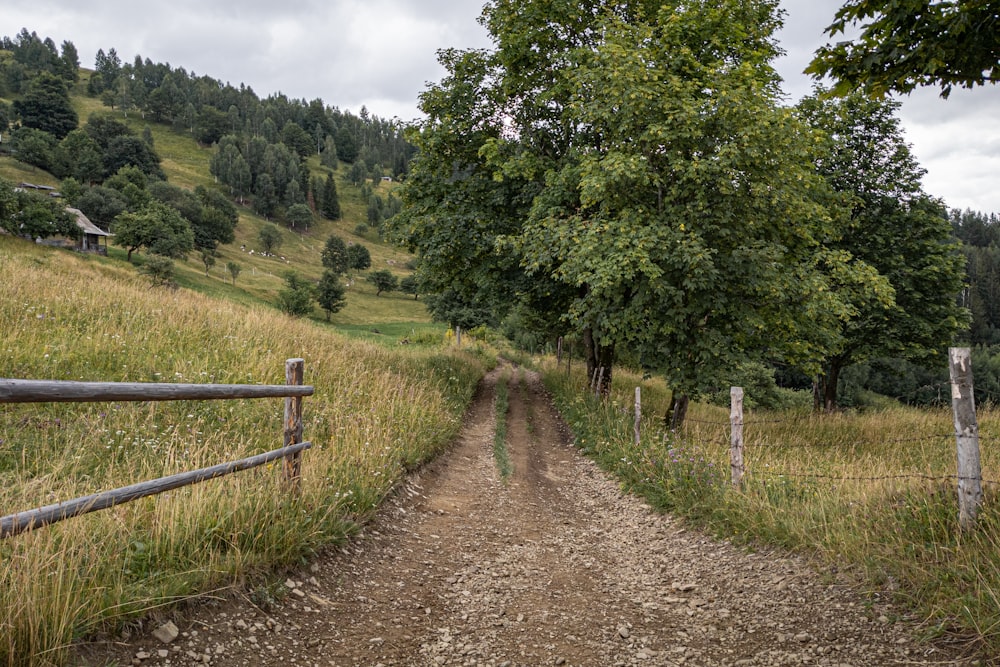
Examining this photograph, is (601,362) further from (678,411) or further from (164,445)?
(164,445)

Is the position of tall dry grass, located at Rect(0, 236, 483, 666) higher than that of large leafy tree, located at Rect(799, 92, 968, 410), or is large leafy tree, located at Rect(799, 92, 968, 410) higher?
large leafy tree, located at Rect(799, 92, 968, 410)

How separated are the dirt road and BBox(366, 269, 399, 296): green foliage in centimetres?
9895

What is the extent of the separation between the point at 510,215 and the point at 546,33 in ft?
17.2

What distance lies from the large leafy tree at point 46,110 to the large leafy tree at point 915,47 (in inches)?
7279

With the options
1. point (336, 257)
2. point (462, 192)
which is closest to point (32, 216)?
point (336, 257)

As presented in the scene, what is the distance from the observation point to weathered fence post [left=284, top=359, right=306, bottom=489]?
5516 mm

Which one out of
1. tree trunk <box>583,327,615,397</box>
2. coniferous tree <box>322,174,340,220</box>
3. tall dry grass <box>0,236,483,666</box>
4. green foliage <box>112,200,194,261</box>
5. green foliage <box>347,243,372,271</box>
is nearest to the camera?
tall dry grass <box>0,236,483,666</box>

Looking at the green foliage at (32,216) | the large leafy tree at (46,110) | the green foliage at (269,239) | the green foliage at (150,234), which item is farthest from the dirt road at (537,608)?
the large leafy tree at (46,110)

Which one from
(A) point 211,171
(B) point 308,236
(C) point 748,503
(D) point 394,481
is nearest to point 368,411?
(D) point 394,481

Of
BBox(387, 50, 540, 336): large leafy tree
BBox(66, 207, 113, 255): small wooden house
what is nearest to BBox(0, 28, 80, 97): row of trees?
BBox(66, 207, 113, 255): small wooden house

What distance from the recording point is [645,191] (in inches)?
500

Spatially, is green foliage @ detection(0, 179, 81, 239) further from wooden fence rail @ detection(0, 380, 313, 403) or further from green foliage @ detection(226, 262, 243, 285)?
wooden fence rail @ detection(0, 380, 313, 403)

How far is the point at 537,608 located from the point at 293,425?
10.1 ft

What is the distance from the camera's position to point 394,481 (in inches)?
308
